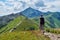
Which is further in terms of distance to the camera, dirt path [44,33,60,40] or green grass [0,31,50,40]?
dirt path [44,33,60,40]

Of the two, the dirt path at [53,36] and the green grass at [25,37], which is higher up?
the green grass at [25,37]

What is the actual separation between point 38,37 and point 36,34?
2.14 metres

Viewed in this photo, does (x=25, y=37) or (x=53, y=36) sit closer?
(x=25, y=37)

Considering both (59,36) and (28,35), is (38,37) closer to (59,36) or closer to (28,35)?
(28,35)

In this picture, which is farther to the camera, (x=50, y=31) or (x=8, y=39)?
(x=50, y=31)

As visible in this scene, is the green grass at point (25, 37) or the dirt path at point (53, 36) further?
the dirt path at point (53, 36)

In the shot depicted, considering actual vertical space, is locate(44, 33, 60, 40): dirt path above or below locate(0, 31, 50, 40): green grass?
below

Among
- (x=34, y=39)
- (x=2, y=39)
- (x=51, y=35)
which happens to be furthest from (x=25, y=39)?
(x=51, y=35)

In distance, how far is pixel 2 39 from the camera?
37781 mm

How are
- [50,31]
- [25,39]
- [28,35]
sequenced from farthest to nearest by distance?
[50,31] < [28,35] < [25,39]

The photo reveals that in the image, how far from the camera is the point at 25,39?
37344 millimetres

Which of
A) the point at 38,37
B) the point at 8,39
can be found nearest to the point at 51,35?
the point at 38,37

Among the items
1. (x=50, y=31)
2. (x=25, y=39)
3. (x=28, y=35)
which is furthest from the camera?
(x=50, y=31)

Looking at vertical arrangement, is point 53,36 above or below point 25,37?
below
